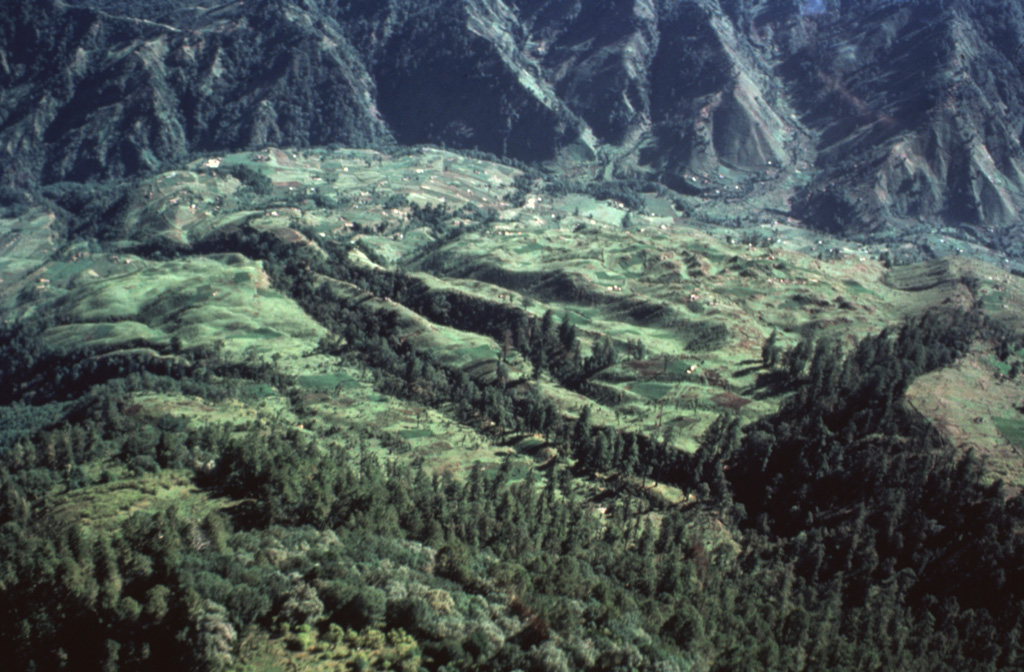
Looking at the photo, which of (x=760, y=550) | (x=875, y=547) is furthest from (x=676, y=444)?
(x=875, y=547)

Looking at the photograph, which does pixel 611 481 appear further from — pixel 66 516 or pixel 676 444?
pixel 66 516

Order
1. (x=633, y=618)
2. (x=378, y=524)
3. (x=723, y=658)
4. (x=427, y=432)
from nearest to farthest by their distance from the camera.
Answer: (x=633, y=618)
(x=723, y=658)
(x=378, y=524)
(x=427, y=432)

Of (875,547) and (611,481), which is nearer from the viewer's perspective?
(875,547)

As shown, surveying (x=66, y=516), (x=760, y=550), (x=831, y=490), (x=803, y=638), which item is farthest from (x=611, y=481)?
(x=66, y=516)

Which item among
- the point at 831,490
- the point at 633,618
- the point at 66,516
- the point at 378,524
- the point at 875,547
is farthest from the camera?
the point at 831,490

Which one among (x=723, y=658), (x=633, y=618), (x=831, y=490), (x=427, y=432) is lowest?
(x=427, y=432)

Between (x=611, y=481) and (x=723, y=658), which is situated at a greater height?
(x=723, y=658)

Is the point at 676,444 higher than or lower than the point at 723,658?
lower

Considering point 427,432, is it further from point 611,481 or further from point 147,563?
point 147,563

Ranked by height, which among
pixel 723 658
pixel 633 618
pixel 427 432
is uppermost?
pixel 633 618
